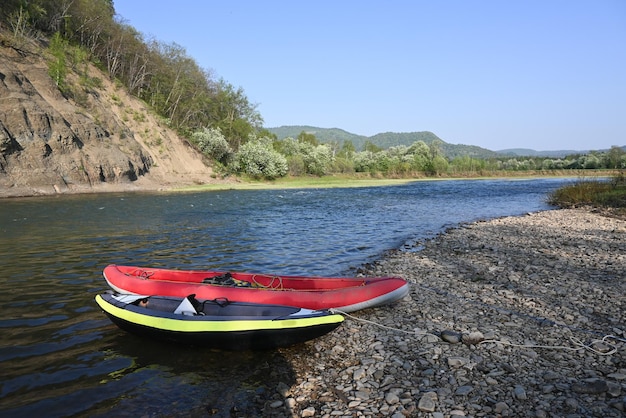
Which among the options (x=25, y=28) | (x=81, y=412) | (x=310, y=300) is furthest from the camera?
(x=25, y=28)

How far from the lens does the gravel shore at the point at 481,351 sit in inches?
161

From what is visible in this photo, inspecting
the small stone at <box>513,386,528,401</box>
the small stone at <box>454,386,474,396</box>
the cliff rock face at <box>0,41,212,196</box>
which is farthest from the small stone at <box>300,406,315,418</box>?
the cliff rock face at <box>0,41,212,196</box>

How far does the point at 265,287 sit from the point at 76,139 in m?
36.2

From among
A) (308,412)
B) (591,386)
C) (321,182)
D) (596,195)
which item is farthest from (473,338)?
(321,182)

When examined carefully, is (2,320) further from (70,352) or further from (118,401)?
(118,401)

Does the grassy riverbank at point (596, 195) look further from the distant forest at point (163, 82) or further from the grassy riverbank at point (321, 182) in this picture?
the distant forest at point (163, 82)

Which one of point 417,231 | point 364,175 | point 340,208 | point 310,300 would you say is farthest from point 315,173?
point 310,300

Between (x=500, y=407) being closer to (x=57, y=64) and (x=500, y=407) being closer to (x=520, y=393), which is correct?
(x=520, y=393)

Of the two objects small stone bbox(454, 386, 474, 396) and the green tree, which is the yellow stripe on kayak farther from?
the green tree

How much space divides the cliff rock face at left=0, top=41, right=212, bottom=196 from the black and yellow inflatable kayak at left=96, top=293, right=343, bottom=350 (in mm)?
30009

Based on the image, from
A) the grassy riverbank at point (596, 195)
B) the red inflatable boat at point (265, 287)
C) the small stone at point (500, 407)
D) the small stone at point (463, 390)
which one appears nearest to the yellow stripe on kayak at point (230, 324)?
the red inflatable boat at point (265, 287)

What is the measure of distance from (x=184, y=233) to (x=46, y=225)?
20.6 feet

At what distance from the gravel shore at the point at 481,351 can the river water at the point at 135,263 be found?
0.85 m

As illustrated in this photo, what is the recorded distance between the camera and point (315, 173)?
2916 inches
